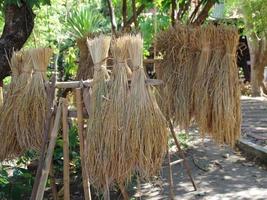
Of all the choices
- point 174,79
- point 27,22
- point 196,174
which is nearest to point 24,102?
point 27,22

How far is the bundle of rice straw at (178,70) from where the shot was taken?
4492 mm

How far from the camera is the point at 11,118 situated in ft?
12.4

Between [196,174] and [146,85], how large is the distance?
341 cm

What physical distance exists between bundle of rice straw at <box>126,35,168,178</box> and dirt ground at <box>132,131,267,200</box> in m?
2.09

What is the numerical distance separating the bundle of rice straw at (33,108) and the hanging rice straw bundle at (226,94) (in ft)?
Answer: 4.68

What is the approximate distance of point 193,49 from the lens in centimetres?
448

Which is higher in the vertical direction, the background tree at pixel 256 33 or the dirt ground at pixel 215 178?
the background tree at pixel 256 33

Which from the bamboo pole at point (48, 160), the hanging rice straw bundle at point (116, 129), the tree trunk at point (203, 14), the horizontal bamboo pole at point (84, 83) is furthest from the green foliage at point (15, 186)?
the tree trunk at point (203, 14)

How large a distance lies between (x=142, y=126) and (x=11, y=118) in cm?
112

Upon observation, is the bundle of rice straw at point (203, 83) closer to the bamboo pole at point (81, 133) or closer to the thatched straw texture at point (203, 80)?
the thatched straw texture at point (203, 80)

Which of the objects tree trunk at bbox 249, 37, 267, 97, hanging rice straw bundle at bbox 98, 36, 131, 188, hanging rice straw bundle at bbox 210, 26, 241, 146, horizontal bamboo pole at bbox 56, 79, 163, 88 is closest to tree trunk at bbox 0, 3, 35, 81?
horizontal bamboo pole at bbox 56, 79, 163, 88

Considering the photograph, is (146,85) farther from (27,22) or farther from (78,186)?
(78,186)

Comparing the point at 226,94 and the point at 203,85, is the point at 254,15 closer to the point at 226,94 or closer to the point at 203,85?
the point at 203,85

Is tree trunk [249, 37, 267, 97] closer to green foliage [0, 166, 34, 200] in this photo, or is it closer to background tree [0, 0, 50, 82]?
green foliage [0, 166, 34, 200]
